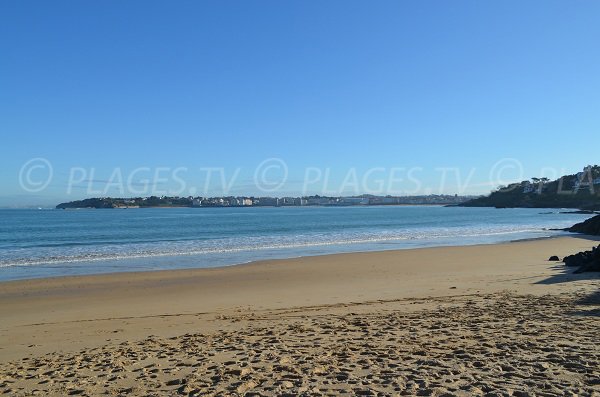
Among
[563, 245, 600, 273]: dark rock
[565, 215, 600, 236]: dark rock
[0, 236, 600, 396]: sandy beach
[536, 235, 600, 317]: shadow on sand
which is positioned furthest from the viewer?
[565, 215, 600, 236]: dark rock

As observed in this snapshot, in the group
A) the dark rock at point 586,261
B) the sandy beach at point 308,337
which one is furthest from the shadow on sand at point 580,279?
the dark rock at point 586,261

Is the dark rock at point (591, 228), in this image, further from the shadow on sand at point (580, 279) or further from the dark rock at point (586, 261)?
the dark rock at point (586, 261)

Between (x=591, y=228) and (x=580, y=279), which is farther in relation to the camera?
(x=591, y=228)

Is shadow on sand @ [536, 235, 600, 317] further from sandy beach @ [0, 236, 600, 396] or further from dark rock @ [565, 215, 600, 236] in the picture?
dark rock @ [565, 215, 600, 236]

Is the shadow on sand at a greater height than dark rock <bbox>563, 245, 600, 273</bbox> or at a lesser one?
lesser

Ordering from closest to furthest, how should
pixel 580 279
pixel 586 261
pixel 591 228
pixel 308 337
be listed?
pixel 308 337 < pixel 580 279 < pixel 586 261 < pixel 591 228

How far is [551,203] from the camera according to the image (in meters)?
142

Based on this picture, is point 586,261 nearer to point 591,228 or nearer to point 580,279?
point 580,279

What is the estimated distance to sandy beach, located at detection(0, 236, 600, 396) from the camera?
18.6ft

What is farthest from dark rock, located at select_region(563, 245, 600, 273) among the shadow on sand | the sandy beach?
the sandy beach

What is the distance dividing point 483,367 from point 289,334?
3258mm

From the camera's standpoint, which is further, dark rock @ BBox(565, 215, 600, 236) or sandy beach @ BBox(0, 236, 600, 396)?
dark rock @ BBox(565, 215, 600, 236)

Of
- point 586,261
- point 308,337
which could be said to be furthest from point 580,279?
point 308,337

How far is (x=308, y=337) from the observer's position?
7.96 m
